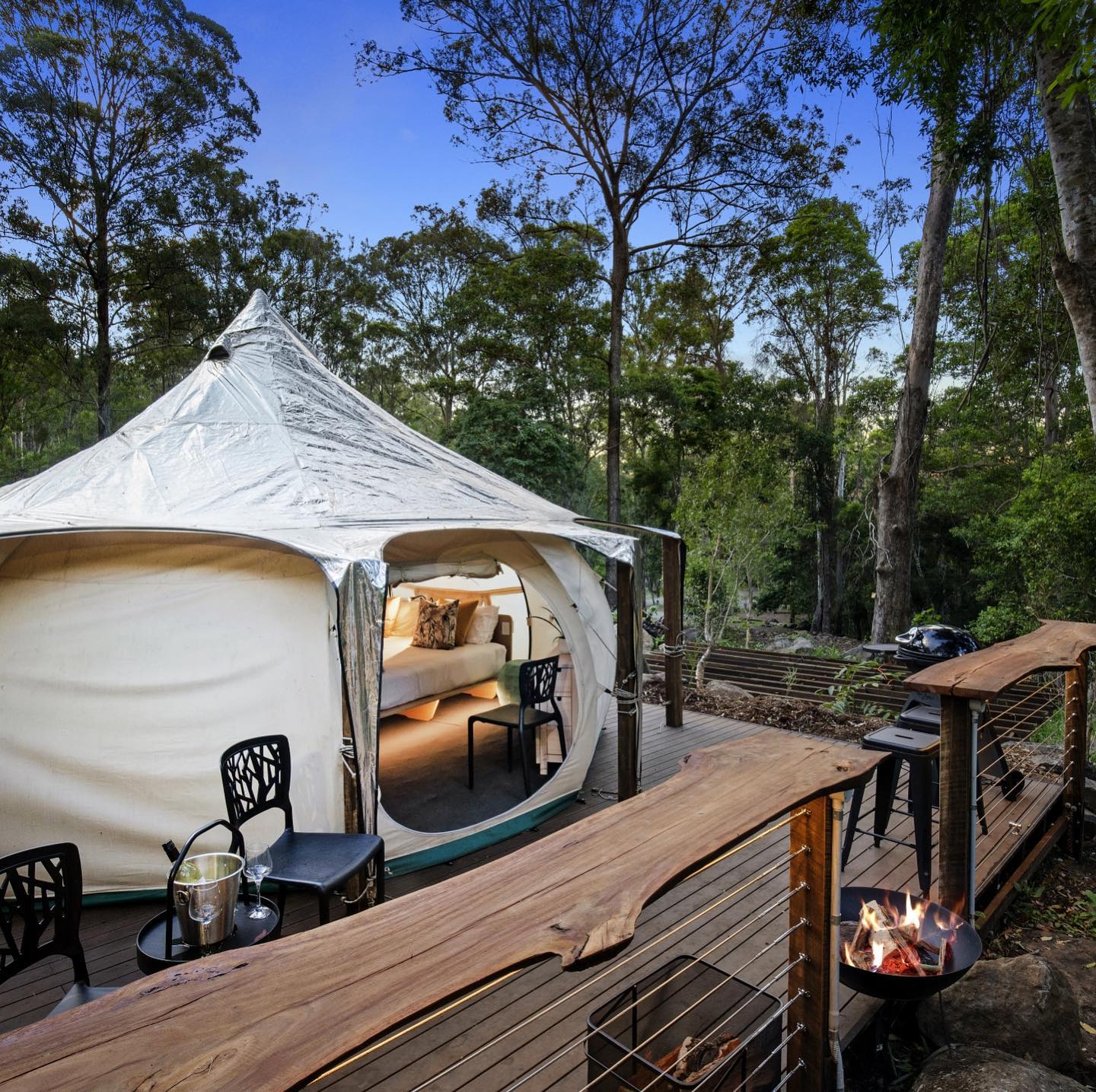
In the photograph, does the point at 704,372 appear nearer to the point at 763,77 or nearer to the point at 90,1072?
the point at 763,77

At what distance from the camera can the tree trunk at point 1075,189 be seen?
471 centimetres

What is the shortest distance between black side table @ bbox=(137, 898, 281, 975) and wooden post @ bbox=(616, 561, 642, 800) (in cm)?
272

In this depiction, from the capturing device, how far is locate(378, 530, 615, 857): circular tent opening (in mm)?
4715

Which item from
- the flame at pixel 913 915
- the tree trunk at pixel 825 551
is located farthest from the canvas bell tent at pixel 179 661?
the tree trunk at pixel 825 551

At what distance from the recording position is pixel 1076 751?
13.9 feet

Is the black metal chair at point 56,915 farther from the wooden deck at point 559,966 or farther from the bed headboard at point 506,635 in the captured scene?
the bed headboard at point 506,635

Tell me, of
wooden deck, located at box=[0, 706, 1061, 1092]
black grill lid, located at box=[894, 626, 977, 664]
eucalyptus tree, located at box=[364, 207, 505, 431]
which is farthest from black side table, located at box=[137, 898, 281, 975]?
eucalyptus tree, located at box=[364, 207, 505, 431]

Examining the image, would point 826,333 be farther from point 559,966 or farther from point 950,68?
point 559,966

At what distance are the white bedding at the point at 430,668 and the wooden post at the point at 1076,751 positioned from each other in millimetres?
4691

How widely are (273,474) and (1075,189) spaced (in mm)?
5627

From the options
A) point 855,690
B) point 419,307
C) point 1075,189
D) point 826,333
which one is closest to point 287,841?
point 1075,189

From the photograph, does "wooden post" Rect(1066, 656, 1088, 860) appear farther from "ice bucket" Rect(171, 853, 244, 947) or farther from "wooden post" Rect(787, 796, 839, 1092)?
"ice bucket" Rect(171, 853, 244, 947)

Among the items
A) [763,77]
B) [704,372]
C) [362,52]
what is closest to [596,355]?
[704,372]

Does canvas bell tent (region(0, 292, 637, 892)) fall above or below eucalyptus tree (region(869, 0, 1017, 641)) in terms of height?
below
